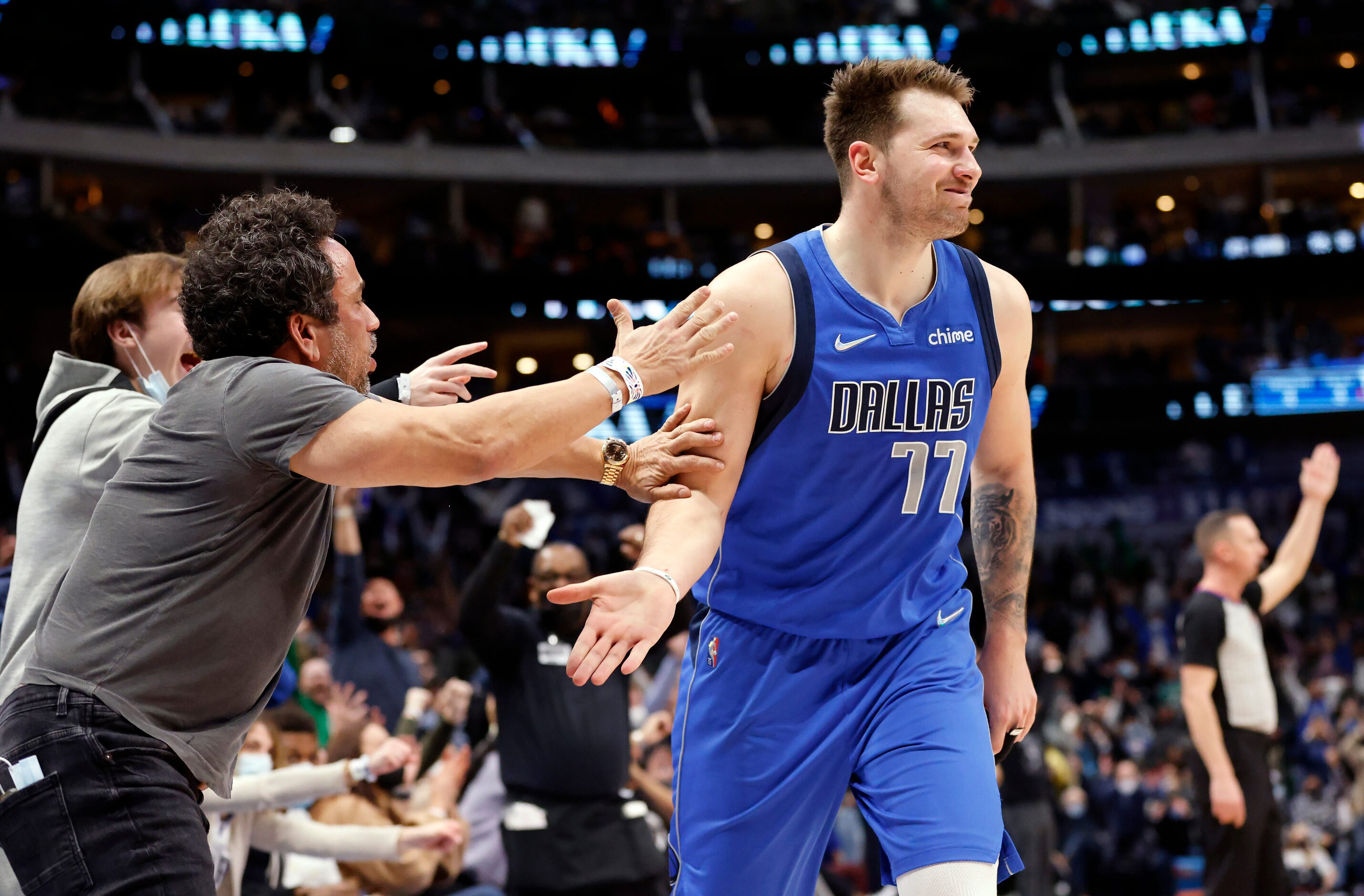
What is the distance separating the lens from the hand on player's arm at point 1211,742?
6367 millimetres

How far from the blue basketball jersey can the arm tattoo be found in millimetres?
310

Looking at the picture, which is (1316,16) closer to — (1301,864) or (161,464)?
(1301,864)

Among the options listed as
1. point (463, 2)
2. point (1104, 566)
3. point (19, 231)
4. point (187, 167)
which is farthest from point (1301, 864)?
point (463, 2)

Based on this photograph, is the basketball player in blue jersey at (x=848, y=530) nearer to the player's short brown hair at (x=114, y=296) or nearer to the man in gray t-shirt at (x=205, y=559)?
the man in gray t-shirt at (x=205, y=559)

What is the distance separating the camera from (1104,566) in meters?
24.7

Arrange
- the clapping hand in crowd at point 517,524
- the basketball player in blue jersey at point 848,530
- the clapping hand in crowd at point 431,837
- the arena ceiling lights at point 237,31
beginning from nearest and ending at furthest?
the basketball player in blue jersey at point 848,530 < the clapping hand in crowd at point 431,837 < the clapping hand in crowd at point 517,524 < the arena ceiling lights at point 237,31

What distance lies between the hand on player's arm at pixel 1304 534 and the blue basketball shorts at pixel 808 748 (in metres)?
4.14

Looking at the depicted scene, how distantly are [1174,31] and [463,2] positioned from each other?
51.6ft

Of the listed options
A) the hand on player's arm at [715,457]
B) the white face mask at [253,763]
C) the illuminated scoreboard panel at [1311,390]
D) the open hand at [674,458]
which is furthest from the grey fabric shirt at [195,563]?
the illuminated scoreboard panel at [1311,390]

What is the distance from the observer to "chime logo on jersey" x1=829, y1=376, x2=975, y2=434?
10.5 ft

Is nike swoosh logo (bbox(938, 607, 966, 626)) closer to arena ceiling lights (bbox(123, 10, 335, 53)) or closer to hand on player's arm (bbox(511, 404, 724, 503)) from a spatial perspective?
hand on player's arm (bbox(511, 404, 724, 503))

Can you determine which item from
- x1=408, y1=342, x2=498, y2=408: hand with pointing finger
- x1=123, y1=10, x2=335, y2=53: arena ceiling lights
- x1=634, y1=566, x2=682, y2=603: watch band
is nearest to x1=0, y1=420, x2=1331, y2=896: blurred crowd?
x1=408, y1=342, x2=498, y2=408: hand with pointing finger

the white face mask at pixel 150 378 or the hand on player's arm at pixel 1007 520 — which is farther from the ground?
the white face mask at pixel 150 378

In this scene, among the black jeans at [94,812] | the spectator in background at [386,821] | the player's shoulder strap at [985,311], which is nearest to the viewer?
the black jeans at [94,812]
